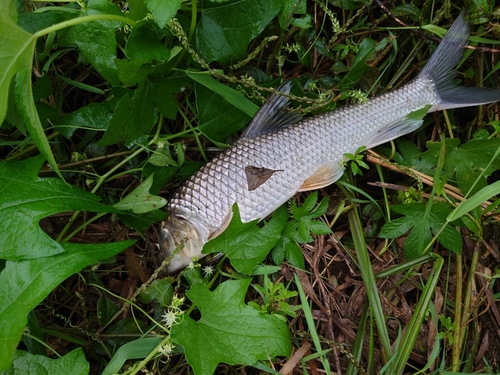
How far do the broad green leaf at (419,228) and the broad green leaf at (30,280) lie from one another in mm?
1274

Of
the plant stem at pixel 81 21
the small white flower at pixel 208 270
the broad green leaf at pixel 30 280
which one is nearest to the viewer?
the plant stem at pixel 81 21

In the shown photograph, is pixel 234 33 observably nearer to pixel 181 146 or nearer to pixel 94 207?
pixel 181 146

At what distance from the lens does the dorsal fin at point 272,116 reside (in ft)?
6.95

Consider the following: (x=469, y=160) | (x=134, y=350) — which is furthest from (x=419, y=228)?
(x=134, y=350)

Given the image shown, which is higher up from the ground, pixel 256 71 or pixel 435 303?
pixel 256 71

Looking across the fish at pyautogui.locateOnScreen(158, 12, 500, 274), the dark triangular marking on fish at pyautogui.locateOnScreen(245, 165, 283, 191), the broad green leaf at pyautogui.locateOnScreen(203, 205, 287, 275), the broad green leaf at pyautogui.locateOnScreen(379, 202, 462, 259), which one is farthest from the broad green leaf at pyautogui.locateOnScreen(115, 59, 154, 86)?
the broad green leaf at pyautogui.locateOnScreen(379, 202, 462, 259)

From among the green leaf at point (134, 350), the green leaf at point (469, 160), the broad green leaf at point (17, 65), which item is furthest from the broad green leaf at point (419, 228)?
the broad green leaf at point (17, 65)

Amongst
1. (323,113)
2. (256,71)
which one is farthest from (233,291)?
(256,71)

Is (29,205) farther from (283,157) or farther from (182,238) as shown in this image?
(283,157)

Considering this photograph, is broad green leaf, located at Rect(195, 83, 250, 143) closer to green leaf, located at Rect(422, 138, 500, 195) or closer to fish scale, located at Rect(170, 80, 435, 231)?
fish scale, located at Rect(170, 80, 435, 231)

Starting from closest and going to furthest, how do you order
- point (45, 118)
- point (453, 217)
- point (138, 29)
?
point (138, 29) < point (453, 217) < point (45, 118)

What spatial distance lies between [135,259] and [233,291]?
576 mm

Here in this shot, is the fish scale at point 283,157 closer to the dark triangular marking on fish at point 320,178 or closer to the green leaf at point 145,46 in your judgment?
the dark triangular marking on fish at point 320,178

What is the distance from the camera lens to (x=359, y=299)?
2195 mm
